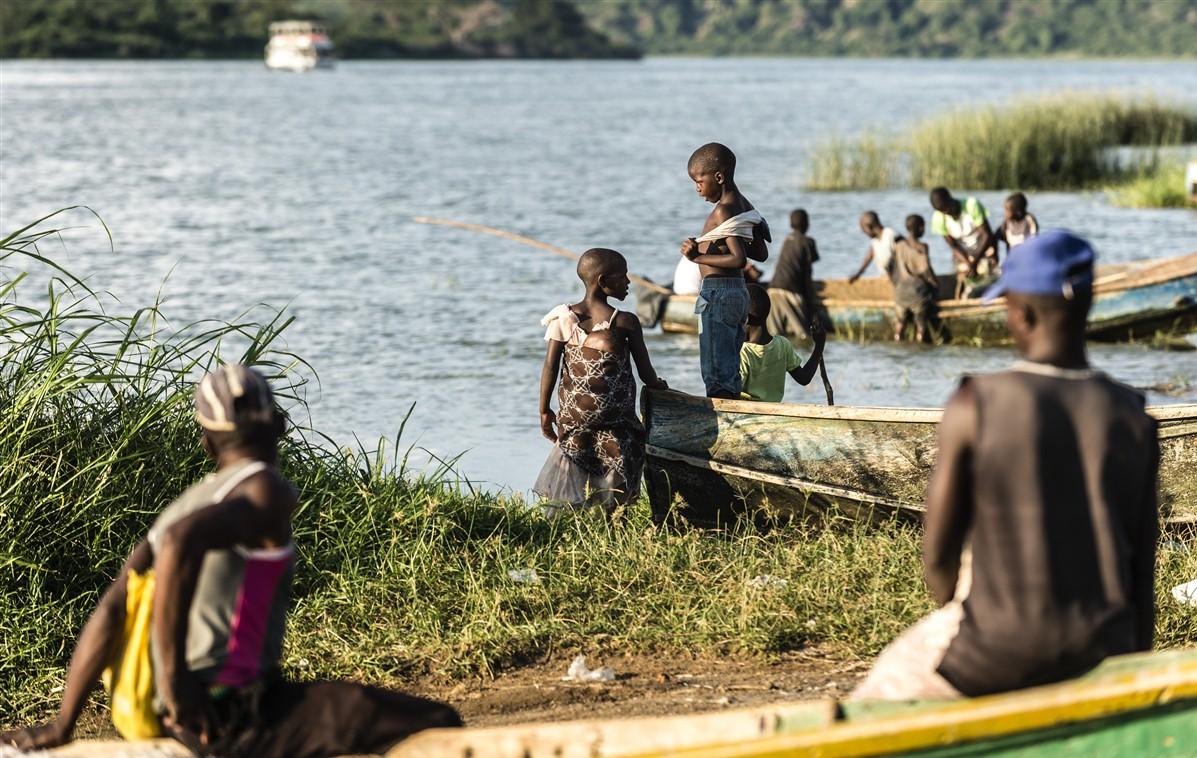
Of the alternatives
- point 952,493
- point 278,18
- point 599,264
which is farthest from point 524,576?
point 278,18

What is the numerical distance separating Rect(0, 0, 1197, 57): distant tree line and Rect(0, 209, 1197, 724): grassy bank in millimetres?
102153

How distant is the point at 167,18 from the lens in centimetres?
11081

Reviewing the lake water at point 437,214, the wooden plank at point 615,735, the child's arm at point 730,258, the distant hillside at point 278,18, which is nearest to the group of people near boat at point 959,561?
the wooden plank at point 615,735

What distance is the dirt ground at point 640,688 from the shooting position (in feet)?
17.0

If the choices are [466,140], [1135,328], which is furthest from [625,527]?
[466,140]

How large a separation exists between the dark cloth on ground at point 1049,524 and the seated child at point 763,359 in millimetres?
4396

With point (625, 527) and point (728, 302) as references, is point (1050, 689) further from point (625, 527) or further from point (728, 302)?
point (728, 302)

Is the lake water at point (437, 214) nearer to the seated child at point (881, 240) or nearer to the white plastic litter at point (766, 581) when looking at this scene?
the seated child at point (881, 240)

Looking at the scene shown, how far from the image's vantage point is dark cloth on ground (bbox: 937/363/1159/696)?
123 inches

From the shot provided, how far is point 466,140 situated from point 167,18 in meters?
70.5

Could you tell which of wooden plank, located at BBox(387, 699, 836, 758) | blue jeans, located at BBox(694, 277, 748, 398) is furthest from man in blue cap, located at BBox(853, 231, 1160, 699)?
blue jeans, located at BBox(694, 277, 748, 398)

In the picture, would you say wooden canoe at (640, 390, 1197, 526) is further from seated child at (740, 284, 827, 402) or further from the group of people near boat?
the group of people near boat

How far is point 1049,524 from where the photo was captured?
316 cm

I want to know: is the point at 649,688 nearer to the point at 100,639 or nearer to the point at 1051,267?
the point at 100,639
